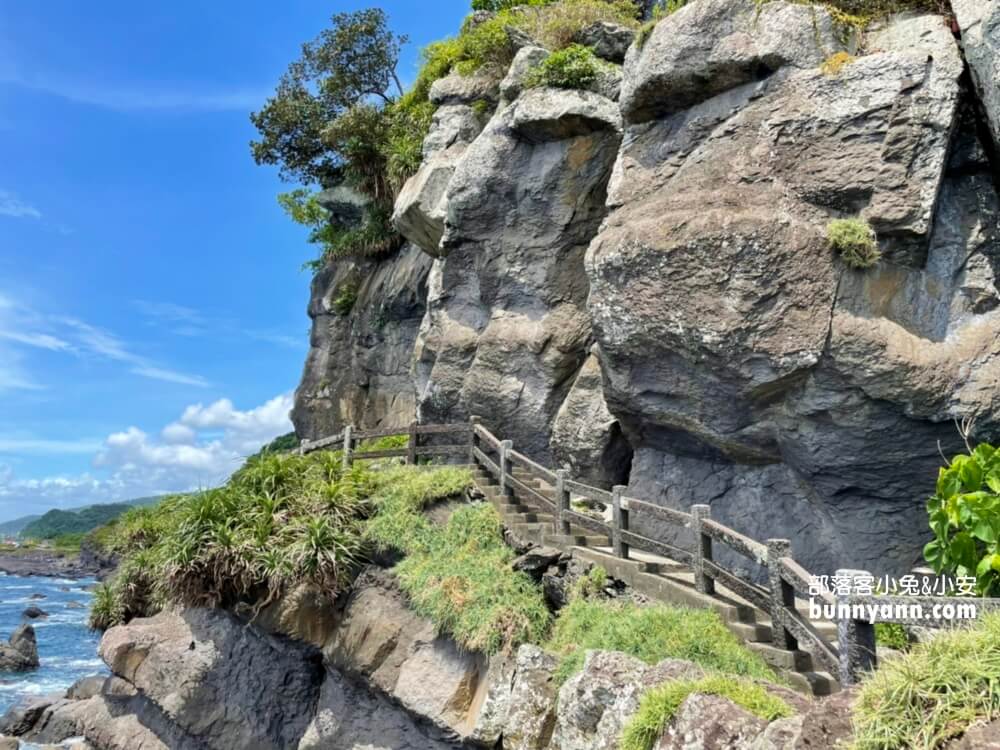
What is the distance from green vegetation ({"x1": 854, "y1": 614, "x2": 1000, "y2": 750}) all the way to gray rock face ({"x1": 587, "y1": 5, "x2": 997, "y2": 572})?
8.12 meters

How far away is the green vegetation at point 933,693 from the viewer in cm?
388

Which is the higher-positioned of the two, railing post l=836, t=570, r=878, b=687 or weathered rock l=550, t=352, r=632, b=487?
weathered rock l=550, t=352, r=632, b=487

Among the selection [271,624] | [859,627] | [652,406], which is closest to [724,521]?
[652,406]

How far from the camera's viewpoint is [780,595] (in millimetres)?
8602

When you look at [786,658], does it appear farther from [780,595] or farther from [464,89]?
[464,89]

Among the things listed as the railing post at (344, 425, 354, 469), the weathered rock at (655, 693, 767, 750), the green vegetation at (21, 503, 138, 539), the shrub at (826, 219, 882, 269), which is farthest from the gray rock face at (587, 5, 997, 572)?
the green vegetation at (21, 503, 138, 539)

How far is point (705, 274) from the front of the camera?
12.4m

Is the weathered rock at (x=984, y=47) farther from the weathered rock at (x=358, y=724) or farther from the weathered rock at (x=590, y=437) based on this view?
the weathered rock at (x=358, y=724)

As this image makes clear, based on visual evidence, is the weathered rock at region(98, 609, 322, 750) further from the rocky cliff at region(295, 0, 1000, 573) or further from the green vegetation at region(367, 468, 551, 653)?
the rocky cliff at region(295, 0, 1000, 573)

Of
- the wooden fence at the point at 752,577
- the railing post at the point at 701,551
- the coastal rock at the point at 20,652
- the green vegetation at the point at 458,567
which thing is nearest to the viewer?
the wooden fence at the point at 752,577

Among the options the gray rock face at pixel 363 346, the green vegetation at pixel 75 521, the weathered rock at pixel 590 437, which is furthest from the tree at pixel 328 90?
the green vegetation at pixel 75 521

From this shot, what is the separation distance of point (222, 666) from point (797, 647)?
996 cm

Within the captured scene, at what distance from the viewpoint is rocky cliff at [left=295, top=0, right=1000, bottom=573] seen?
11.8 meters

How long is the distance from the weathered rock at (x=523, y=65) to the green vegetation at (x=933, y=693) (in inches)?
670
